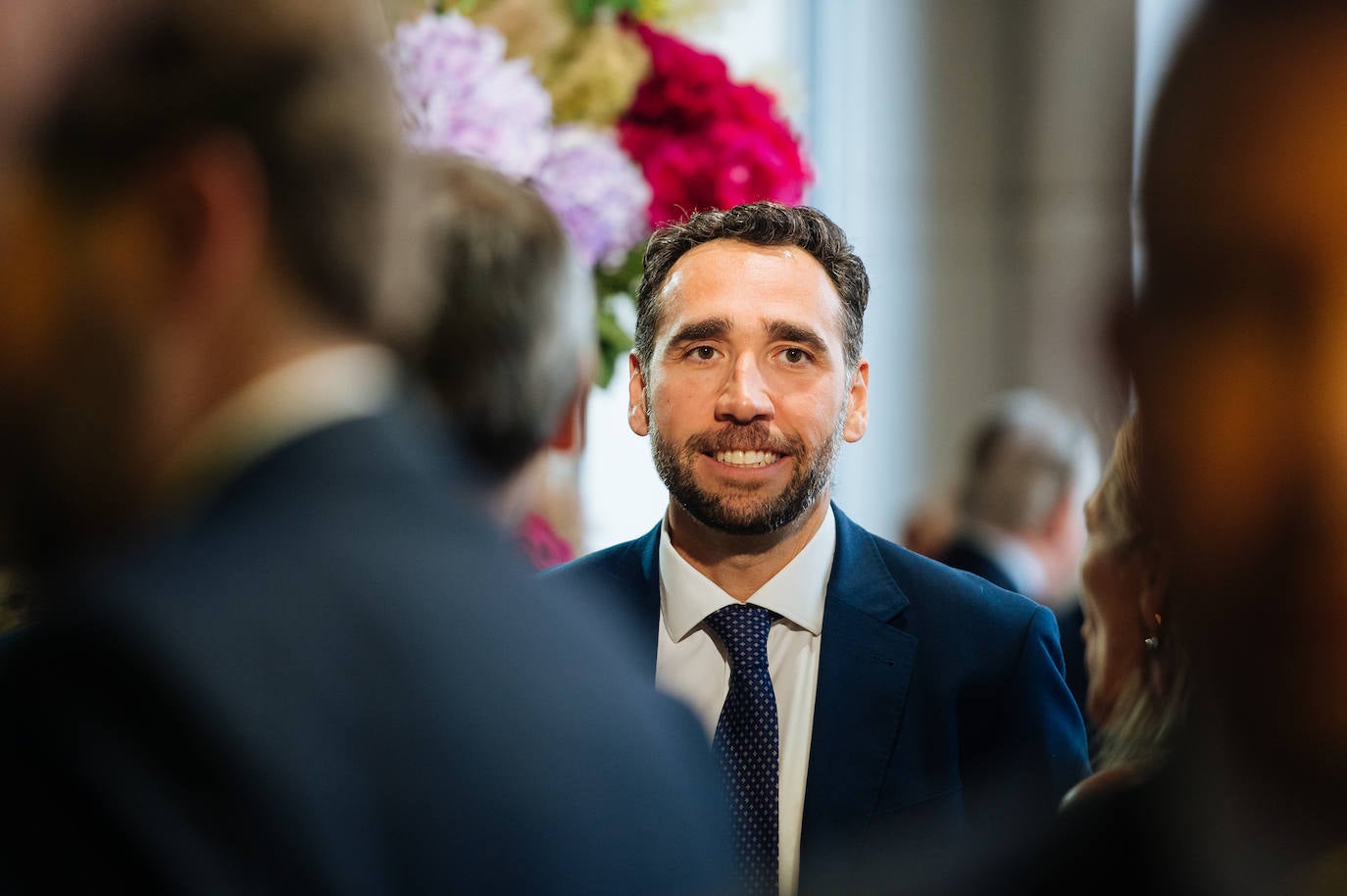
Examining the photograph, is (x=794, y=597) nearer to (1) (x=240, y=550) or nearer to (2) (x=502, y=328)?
(2) (x=502, y=328)

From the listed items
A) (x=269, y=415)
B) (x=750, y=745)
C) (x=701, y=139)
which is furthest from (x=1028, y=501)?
(x=269, y=415)

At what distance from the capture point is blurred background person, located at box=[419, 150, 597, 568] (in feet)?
3.87

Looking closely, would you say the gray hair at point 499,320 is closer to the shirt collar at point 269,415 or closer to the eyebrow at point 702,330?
the eyebrow at point 702,330

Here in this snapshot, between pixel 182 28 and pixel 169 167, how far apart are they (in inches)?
2.4

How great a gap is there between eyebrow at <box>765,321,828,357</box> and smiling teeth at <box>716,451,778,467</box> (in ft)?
0.32

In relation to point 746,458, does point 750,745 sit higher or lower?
lower

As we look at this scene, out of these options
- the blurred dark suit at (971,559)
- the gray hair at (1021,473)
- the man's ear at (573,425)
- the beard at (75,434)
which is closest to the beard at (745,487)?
the man's ear at (573,425)

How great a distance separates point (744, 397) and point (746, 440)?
0.04 metres

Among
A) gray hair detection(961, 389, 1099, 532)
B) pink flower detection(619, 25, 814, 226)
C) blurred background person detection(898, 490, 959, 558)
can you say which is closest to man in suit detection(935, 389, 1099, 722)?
gray hair detection(961, 389, 1099, 532)

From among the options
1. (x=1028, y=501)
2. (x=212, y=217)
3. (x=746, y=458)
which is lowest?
(x=1028, y=501)

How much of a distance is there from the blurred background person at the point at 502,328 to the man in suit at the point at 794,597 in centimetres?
9

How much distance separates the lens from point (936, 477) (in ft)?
14.0

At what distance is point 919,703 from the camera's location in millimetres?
1119

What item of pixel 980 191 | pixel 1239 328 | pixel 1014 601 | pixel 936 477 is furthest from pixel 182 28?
pixel 980 191
